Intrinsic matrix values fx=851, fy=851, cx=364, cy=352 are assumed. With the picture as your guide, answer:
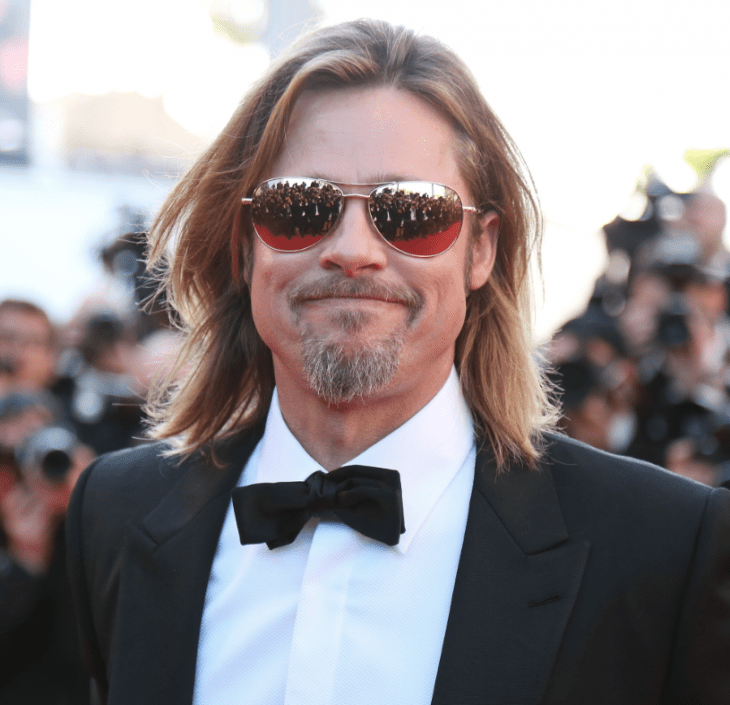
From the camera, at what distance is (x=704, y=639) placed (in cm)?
176

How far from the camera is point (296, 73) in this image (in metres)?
2.22

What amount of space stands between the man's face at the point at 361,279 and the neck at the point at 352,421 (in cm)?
3

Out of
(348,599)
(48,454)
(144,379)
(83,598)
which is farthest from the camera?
(144,379)

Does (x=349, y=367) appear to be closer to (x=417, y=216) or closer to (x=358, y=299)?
(x=358, y=299)

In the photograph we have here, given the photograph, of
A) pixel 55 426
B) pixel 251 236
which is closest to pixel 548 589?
pixel 251 236

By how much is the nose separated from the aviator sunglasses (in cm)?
2

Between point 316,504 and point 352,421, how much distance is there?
0.87ft

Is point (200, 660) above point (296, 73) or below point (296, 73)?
below

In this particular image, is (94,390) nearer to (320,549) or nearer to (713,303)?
(320,549)

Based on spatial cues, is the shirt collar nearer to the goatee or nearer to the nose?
the goatee

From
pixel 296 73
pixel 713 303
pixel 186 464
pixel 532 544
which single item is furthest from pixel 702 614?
pixel 713 303

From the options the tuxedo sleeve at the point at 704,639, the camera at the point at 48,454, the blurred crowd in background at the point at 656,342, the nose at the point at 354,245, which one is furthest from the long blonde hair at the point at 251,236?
the blurred crowd in background at the point at 656,342

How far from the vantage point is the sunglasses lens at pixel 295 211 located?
2049 mm

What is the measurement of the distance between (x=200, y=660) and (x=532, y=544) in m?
0.81
